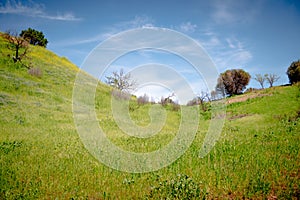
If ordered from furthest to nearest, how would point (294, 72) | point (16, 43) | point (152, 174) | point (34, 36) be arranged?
1. point (34, 36)
2. point (294, 72)
3. point (16, 43)
4. point (152, 174)

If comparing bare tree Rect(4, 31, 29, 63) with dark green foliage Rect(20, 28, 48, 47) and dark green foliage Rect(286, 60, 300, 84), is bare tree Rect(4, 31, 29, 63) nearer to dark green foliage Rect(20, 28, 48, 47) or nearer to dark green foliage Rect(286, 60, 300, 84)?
dark green foliage Rect(20, 28, 48, 47)

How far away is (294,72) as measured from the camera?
203 feet

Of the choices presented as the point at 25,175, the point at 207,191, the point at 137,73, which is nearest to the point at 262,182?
the point at 207,191

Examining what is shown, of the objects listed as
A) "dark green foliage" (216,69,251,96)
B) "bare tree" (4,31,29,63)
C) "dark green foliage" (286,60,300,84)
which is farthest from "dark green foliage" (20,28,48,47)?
"dark green foliage" (286,60,300,84)

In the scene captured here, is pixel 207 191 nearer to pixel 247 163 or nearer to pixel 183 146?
pixel 247 163

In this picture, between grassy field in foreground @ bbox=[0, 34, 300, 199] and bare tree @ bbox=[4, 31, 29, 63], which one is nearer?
grassy field in foreground @ bbox=[0, 34, 300, 199]

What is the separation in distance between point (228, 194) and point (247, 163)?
2.19m

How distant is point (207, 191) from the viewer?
19.8 ft

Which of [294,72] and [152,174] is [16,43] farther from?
[294,72]

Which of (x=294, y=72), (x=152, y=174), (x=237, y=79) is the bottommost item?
(x=152, y=174)

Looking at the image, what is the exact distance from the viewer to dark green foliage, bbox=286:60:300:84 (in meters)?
60.2

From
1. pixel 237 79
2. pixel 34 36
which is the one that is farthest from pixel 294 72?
pixel 34 36

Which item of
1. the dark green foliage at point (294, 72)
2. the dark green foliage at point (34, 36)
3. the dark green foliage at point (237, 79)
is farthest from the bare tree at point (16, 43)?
the dark green foliage at point (294, 72)

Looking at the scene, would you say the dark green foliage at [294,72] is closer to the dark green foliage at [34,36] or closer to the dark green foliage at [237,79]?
the dark green foliage at [237,79]
